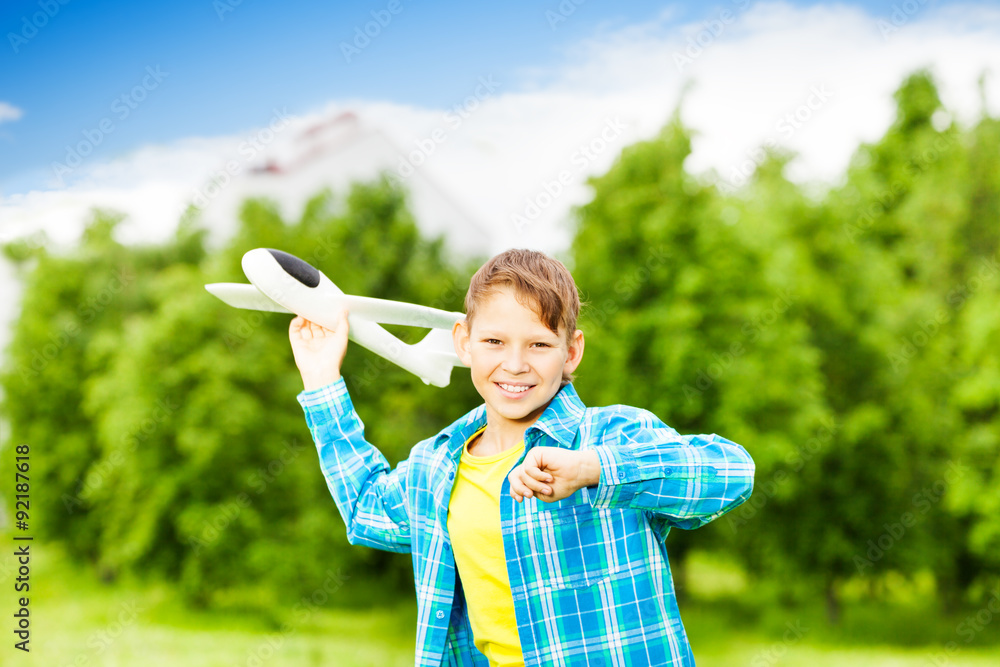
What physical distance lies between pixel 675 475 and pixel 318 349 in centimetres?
123

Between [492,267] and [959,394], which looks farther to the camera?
[959,394]

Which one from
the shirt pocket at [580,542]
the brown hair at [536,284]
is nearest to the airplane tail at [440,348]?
the brown hair at [536,284]

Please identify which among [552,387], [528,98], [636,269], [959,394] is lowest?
[552,387]

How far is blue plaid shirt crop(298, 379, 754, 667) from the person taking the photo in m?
1.78

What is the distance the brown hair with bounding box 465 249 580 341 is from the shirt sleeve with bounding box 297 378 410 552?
0.54 meters

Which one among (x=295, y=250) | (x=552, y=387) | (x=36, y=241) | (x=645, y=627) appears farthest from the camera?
(x=36, y=241)

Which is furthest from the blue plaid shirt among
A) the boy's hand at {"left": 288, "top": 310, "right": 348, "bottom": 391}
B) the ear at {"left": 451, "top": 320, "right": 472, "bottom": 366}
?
the boy's hand at {"left": 288, "top": 310, "right": 348, "bottom": 391}

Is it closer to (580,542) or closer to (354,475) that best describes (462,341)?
(354,475)

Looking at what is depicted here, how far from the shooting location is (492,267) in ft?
6.97

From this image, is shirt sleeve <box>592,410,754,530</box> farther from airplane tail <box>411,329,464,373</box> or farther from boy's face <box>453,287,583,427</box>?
airplane tail <box>411,329,464,373</box>

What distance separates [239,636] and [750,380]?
936 cm

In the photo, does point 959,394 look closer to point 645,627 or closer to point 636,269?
point 636,269

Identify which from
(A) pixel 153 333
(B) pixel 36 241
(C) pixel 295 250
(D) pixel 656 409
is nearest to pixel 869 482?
(D) pixel 656 409

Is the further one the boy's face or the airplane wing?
the airplane wing
